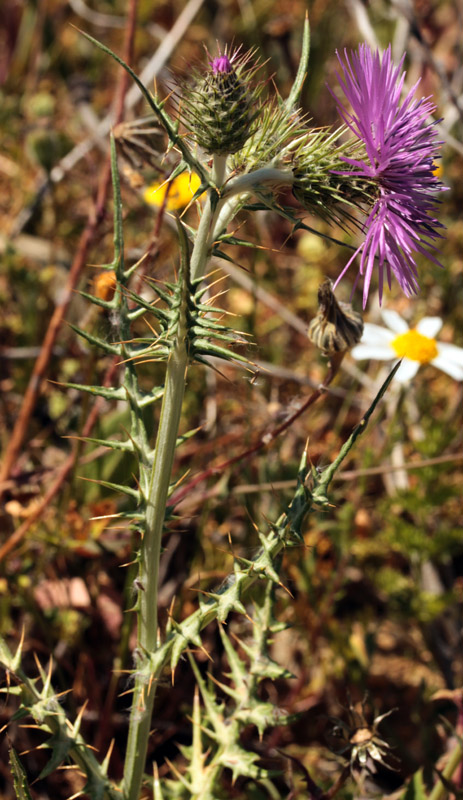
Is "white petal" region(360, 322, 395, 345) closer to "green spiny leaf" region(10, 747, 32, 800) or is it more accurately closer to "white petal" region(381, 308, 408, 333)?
"white petal" region(381, 308, 408, 333)

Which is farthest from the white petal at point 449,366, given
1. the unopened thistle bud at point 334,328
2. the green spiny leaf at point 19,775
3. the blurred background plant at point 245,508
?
the green spiny leaf at point 19,775

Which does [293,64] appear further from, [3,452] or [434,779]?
[434,779]

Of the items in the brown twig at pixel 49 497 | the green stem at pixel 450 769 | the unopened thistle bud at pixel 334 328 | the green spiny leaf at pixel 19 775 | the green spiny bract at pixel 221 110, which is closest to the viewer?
the green spiny bract at pixel 221 110

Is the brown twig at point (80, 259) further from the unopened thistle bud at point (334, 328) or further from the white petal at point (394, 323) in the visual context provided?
the white petal at point (394, 323)

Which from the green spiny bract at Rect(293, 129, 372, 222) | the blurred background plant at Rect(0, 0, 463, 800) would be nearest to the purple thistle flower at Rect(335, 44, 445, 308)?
the green spiny bract at Rect(293, 129, 372, 222)

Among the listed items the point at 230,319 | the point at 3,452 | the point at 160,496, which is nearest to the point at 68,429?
the point at 3,452

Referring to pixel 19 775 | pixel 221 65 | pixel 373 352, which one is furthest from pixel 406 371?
pixel 19 775

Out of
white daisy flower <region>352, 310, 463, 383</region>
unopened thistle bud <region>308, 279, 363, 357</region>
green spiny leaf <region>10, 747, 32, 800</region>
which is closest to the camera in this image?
green spiny leaf <region>10, 747, 32, 800</region>
